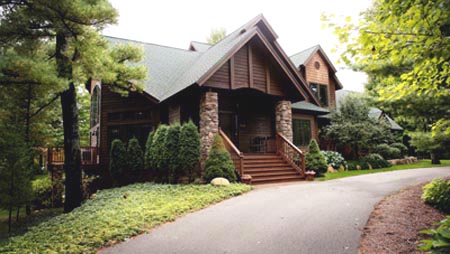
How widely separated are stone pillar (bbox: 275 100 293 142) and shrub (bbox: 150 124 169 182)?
5.26m

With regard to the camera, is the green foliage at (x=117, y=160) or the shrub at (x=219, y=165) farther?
the green foliage at (x=117, y=160)

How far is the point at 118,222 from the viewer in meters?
5.43

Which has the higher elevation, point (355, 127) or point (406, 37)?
point (406, 37)

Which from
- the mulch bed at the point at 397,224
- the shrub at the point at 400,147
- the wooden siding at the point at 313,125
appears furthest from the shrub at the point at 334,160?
the mulch bed at the point at 397,224

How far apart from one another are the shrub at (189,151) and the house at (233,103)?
1.27 feet

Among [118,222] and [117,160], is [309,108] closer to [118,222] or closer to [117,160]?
[117,160]

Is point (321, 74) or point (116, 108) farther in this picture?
point (321, 74)

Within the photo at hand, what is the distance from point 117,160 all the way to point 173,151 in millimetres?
3386

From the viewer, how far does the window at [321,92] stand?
1838 centimetres

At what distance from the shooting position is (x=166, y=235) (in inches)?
186

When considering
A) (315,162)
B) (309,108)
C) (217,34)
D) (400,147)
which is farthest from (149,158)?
(217,34)

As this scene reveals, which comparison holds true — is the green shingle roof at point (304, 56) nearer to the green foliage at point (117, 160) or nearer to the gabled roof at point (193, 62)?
the gabled roof at point (193, 62)

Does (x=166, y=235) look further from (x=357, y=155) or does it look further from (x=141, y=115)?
(x=357, y=155)

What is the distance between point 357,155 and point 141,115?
13.2 meters
